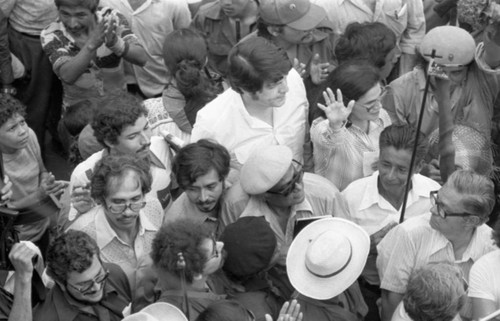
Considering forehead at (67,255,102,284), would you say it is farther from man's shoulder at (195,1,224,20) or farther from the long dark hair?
man's shoulder at (195,1,224,20)

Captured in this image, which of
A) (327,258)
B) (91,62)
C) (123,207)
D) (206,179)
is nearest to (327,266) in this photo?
(327,258)

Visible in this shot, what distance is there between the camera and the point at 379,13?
7.05m

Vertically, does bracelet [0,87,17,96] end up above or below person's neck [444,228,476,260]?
below

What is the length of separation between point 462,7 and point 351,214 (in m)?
2.15

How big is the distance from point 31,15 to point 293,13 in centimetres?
192

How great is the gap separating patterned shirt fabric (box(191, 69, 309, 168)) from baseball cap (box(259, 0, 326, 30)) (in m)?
0.96

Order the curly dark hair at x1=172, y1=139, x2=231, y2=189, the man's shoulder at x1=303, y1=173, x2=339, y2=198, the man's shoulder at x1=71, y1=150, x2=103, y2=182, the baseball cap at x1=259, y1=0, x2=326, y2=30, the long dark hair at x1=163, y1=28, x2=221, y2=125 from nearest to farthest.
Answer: the curly dark hair at x1=172, y1=139, x2=231, y2=189 < the man's shoulder at x1=303, y1=173, x2=339, y2=198 < the man's shoulder at x1=71, y1=150, x2=103, y2=182 < the long dark hair at x1=163, y1=28, x2=221, y2=125 < the baseball cap at x1=259, y1=0, x2=326, y2=30

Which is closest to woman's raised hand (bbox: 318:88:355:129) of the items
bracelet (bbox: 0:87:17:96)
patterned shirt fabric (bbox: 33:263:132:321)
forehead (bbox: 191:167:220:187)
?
forehead (bbox: 191:167:220:187)

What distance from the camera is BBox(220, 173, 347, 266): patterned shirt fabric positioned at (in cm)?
485

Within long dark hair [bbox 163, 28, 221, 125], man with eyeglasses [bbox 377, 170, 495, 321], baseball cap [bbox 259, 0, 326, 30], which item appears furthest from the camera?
baseball cap [bbox 259, 0, 326, 30]

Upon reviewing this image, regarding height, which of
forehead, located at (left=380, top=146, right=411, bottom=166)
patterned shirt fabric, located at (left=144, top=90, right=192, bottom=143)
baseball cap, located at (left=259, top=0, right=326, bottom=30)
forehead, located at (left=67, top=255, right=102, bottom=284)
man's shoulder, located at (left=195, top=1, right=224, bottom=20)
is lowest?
man's shoulder, located at (left=195, top=1, right=224, bottom=20)

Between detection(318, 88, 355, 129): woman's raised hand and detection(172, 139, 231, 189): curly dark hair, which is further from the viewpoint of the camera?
detection(318, 88, 355, 129): woman's raised hand

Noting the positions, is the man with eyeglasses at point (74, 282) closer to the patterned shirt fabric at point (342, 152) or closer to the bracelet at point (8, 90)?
the patterned shirt fabric at point (342, 152)

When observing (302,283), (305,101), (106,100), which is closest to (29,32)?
(106,100)
